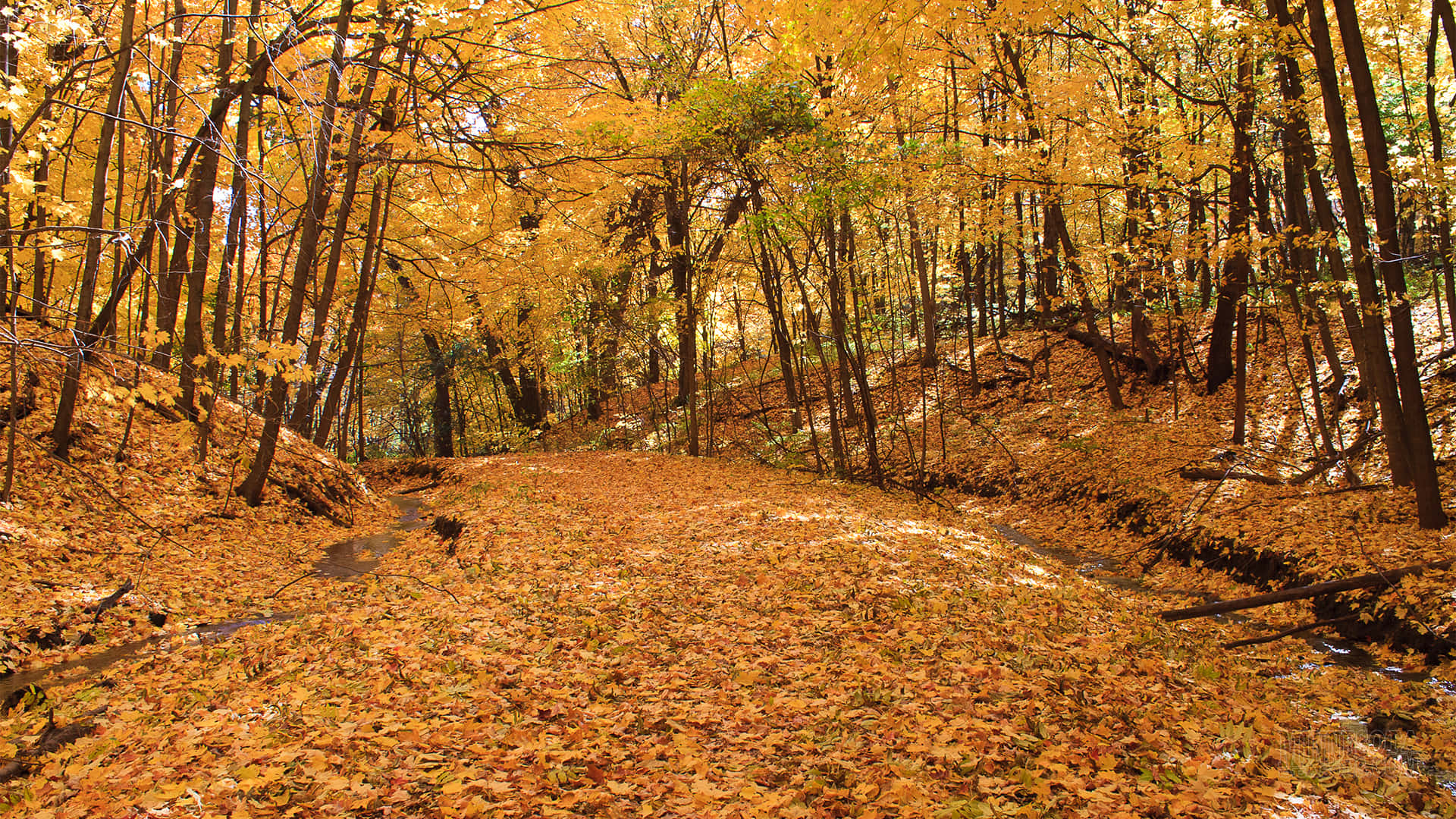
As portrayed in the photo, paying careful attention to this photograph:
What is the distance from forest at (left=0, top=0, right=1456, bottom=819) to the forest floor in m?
0.04

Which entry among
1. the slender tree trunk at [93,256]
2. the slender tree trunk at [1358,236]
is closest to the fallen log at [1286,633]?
the slender tree trunk at [1358,236]

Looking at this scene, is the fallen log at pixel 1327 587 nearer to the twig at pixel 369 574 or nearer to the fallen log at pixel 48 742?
the twig at pixel 369 574

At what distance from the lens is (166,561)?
7.07 m

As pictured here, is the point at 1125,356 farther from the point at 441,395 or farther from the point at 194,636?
the point at 441,395

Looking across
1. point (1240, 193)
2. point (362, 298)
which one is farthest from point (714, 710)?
point (362, 298)

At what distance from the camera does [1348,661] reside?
5426 millimetres

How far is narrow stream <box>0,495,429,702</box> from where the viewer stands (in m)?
4.64

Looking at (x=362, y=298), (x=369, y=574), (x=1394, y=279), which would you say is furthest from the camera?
(x=362, y=298)

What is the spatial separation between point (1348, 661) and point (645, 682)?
16.9 feet

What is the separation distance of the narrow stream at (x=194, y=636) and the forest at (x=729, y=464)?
0.08 meters

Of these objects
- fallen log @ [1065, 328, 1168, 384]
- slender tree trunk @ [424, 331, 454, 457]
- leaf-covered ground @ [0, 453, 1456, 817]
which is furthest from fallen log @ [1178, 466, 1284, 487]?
slender tree trunk @ [424, 331, 454, 457]

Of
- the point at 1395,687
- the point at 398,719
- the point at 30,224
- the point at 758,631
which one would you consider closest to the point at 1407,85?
the point at 1395,687

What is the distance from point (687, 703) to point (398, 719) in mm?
1416

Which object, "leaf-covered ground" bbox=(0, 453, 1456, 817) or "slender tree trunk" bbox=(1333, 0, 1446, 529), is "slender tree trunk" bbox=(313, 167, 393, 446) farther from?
"slender tree trunk" bbox=(1333, 0, 1446, 529)
